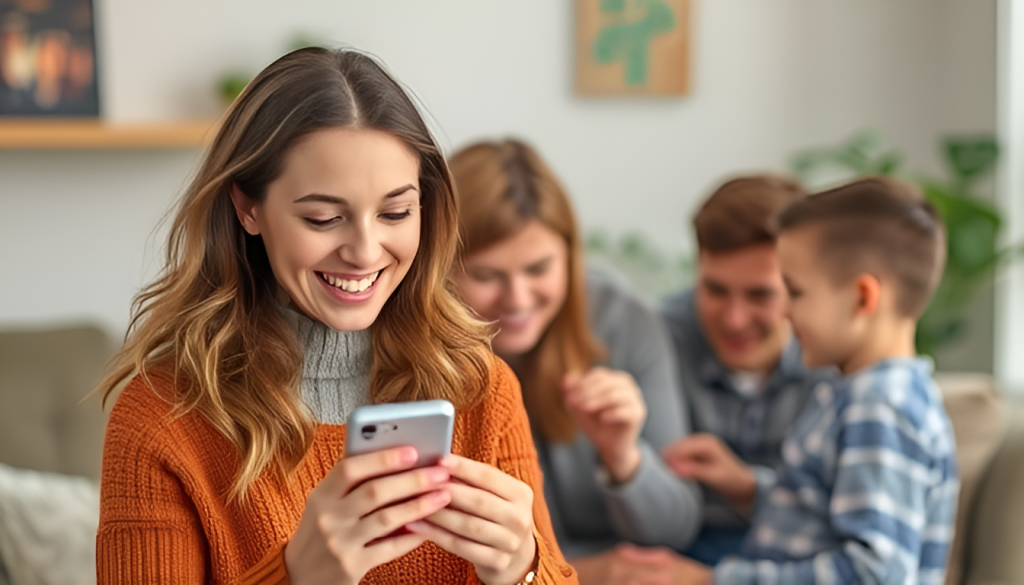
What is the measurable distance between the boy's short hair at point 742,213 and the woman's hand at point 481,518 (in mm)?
1089

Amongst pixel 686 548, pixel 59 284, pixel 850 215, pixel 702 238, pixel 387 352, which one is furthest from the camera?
pixel 59 284

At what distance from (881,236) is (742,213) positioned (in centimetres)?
37

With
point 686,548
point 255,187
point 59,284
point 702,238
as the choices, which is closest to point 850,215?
point 702,238

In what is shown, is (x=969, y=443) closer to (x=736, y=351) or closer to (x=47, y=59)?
(x=736, y=351)

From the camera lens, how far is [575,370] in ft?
6.80

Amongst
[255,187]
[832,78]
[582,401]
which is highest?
[832,78]

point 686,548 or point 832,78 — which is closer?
point 686,548

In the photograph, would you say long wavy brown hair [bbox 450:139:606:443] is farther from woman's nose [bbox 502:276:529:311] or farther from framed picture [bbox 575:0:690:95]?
framed picture [bbox 575:0:690:95]

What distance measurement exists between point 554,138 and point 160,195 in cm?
124

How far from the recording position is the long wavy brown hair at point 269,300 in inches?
37.3

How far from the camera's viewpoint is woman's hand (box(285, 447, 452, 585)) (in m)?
0.88

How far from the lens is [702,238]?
200 centimetres

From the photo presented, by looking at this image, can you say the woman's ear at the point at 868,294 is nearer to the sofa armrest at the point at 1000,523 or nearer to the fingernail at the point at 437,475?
the sofa armrest at the point at 1000,523

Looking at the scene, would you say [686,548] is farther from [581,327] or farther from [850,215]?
[850,215]
